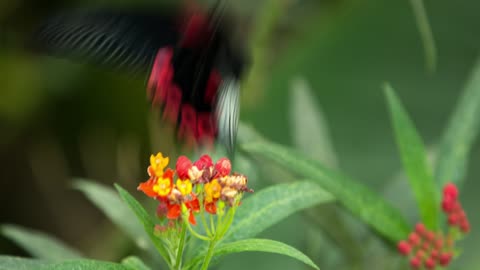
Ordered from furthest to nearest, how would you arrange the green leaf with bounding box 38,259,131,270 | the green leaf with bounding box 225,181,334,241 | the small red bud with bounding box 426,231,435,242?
the small red bud with bounding box 426,231,435,242, the green leaf with bounding box 225,181,334,241, the green leaf with bounding box 38,259,131,270

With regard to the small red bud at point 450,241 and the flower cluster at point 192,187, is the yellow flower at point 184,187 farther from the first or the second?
the small red bud at point 450,241

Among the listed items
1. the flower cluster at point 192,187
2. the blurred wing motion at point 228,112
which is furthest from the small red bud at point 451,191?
the flower cluster at point 192,187

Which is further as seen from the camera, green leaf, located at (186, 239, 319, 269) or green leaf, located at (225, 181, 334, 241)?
green leaf, located at (225, 181, 334, 241)

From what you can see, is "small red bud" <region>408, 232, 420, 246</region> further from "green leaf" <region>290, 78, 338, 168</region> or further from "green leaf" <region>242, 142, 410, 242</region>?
"green leaf" <region>290, 78, 338, 168</region>

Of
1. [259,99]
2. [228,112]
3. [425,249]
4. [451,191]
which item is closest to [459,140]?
[451,191]

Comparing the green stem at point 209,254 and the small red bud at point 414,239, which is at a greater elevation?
the green stem at point 209,254

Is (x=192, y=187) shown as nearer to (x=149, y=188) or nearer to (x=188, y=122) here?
(x=149, y=188)

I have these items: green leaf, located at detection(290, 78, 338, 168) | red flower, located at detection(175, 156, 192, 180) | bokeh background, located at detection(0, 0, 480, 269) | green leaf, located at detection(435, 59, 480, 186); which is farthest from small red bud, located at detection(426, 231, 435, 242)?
bokeh background, located at detection(0, 0, 480, 269)

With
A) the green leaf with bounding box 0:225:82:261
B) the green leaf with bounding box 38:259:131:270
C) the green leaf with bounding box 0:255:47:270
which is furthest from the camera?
the green leaf with bounding box 0:225:82:261
